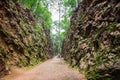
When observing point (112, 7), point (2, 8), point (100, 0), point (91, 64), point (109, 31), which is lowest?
point (91, 64)

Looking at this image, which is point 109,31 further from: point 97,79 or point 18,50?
point 18,50

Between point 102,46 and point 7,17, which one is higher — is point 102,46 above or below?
below

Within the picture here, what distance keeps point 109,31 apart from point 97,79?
2.87 meters

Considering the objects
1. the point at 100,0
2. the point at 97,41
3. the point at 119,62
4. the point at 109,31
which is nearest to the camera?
the point at 119,62

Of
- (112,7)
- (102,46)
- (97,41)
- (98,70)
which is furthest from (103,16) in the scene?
(98,70)

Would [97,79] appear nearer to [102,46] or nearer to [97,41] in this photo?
[102,46]

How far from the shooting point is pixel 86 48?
12.1 metres

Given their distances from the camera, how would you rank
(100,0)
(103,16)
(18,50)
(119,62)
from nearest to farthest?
(119,62), (103,16), (100,0), (18,50)

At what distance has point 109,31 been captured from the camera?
9.56 meters

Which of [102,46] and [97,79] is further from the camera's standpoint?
[102,46]

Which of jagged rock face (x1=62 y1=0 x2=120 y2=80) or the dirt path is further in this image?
the dirt path

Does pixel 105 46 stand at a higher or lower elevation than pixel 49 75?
higher

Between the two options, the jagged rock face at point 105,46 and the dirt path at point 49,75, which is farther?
the dirt path at point 49,75

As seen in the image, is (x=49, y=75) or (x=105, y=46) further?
(x=49, y=75)
